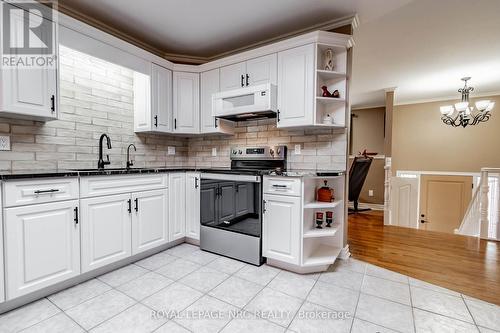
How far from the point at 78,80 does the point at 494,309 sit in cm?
407

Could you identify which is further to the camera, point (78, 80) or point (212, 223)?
point (212, 223)

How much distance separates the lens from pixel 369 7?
2.18 metres

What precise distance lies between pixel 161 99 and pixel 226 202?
4.98ft

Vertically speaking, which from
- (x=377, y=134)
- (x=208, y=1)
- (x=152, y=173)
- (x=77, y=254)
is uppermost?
(x=208, y=1)

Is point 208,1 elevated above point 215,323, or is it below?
above

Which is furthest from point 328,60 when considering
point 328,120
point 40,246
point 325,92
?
point 40,246

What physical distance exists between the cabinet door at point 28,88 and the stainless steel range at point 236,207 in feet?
4.89

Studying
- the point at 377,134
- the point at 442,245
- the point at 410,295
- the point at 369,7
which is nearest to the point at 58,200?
the point at 410,295

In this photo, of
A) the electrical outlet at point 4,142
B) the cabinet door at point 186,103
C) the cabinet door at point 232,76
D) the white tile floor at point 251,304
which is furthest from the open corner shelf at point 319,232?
the electrical outlet at point 4,142

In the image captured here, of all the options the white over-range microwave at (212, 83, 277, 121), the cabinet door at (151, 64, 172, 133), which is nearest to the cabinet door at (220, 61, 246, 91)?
the white over-range microwave at (212, 83, 277, 121)

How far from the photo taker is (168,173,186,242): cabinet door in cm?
266

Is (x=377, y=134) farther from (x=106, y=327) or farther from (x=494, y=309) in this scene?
(x=106, y=327)

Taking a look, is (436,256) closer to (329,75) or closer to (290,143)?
(290,143)

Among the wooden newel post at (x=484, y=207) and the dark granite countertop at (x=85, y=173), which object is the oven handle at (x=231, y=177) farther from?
the wooden newel post at (x=484, y=207)
